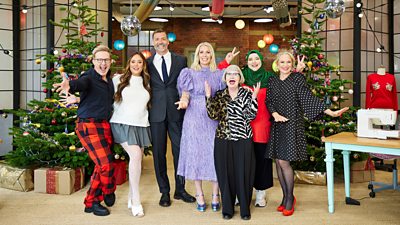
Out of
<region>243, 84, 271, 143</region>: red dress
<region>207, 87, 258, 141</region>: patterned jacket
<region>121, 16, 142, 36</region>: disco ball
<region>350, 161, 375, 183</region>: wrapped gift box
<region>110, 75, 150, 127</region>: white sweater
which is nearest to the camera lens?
<region>207, 87, 258, 141</region>: patterned jacket

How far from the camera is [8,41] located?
21.7 feet

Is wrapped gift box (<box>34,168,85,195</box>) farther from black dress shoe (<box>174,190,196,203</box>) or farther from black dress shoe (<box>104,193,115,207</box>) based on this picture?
black dress shoe (<box>174,190,196,203</box>)

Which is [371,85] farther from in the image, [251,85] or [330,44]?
[251,85]

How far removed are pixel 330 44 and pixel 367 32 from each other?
0.63m

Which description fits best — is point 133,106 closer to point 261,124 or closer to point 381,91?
point 261,124

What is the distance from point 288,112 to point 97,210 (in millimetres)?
1900

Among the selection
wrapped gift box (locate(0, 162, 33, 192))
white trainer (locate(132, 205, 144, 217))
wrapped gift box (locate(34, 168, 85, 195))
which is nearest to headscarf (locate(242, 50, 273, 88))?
white trainer (locate(132, 205, 144, 217))

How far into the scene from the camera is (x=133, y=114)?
3.52 metres

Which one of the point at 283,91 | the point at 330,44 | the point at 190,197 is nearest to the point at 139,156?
the point at 190,197

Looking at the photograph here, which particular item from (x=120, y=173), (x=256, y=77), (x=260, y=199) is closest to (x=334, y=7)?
(x=256, y=77)

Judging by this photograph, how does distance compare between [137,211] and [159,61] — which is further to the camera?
[159,61]

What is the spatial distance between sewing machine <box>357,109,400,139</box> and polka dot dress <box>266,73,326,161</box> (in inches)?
16.9

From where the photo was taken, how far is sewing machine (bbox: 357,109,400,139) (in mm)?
3477

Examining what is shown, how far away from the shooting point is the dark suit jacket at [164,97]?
3.74 m
